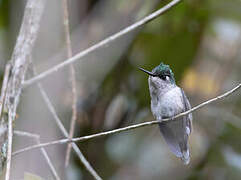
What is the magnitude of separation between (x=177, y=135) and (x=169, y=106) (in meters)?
0.16

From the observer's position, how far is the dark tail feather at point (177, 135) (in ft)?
8.11

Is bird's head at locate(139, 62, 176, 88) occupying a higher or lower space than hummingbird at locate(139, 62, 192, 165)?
higher

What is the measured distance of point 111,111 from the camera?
3.55 m

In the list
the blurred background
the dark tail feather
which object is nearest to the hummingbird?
the dark tail feather

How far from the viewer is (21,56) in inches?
88.9

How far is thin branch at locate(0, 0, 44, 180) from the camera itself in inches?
82.1

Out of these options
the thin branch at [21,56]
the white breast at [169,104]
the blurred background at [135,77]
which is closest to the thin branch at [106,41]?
the thin branch at [21,56]

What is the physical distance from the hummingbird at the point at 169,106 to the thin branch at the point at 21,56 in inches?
25.6

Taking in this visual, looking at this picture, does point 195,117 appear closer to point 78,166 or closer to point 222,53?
point 222,53

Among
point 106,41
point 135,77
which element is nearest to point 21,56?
point 106,41

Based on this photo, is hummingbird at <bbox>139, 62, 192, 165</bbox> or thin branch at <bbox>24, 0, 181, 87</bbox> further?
hummingbird at <bbox>139, 62, 192, 165</bbox>

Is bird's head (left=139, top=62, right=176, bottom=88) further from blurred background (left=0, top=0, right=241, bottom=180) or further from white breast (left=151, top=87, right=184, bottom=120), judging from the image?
blurred background (left=0, top=0, right=241, bottom=180)

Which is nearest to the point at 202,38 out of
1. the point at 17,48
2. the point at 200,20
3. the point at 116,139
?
the point at 200,20

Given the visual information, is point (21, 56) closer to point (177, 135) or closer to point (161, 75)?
point (161, 75)
